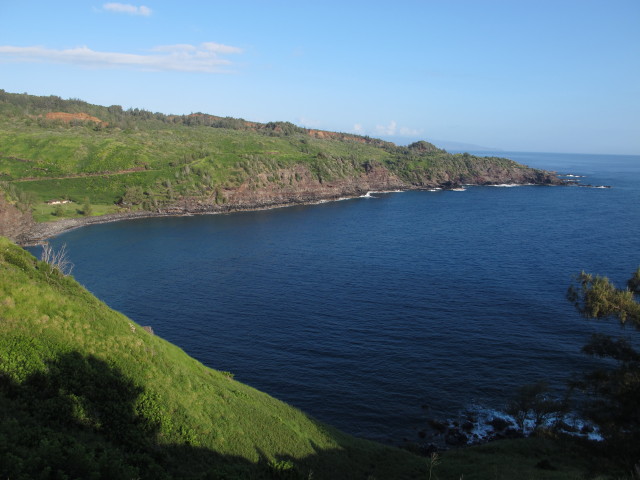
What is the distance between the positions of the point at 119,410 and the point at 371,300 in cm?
5205

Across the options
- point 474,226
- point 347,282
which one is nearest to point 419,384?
point 347,282

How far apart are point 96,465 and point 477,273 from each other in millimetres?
78954

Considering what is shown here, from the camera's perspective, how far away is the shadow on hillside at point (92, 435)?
17.2 m

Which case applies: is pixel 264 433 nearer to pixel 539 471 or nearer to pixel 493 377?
pixel 539 471

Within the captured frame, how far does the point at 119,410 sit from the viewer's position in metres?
24.9

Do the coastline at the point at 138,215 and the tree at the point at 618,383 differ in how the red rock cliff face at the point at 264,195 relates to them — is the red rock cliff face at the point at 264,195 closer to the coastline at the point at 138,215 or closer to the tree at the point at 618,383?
the coastline at the point at 138,215

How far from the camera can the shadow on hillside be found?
56.5 feet

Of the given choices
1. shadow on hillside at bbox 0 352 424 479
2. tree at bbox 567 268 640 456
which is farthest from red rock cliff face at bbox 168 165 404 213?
tree at bbox 567 268 640 456

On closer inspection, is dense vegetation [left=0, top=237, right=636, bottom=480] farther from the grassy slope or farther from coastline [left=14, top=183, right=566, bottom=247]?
coastline [left=14, top=183, right=566, bottom=247]

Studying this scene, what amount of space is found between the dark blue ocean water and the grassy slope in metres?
11.7

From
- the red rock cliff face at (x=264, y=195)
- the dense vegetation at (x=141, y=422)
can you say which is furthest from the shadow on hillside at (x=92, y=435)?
the red rock cliff face at (x=264, y=195)

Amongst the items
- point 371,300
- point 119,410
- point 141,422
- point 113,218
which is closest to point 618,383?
point 141,422

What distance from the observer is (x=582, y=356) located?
177 feet

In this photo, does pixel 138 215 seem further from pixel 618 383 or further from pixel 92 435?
pixel 618 383
